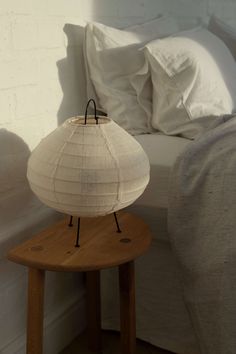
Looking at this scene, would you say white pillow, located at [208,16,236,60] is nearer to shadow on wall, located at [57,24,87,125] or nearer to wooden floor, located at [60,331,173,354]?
shadow on wall, located at [57,24,87,125]

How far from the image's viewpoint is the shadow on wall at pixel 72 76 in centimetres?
145

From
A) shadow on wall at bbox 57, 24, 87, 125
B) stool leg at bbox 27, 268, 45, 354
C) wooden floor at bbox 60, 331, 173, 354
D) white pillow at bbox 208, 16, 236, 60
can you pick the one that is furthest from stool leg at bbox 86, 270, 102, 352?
white pillow at bbox 208, 16, 236, 60

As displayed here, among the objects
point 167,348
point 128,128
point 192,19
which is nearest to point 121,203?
point 128,128

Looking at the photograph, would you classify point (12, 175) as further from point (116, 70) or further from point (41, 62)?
point (116, 70)

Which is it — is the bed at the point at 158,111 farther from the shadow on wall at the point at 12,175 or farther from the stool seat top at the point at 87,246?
the shadow on wall at the point at 12,175

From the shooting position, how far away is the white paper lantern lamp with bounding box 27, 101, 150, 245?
1067 millimetres

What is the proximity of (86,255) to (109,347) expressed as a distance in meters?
0.58

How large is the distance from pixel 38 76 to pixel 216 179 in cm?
55

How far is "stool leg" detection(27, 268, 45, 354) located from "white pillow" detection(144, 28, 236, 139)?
25.8 inches

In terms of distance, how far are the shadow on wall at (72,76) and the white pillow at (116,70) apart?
0.03 meters

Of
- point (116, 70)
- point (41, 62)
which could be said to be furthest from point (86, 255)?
point (116, 70)

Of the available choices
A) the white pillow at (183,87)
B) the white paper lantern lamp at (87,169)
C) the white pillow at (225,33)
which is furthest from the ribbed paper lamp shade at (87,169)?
the white pillow at (225,33)

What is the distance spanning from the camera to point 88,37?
150 cm

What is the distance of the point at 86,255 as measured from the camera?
1.10 m
